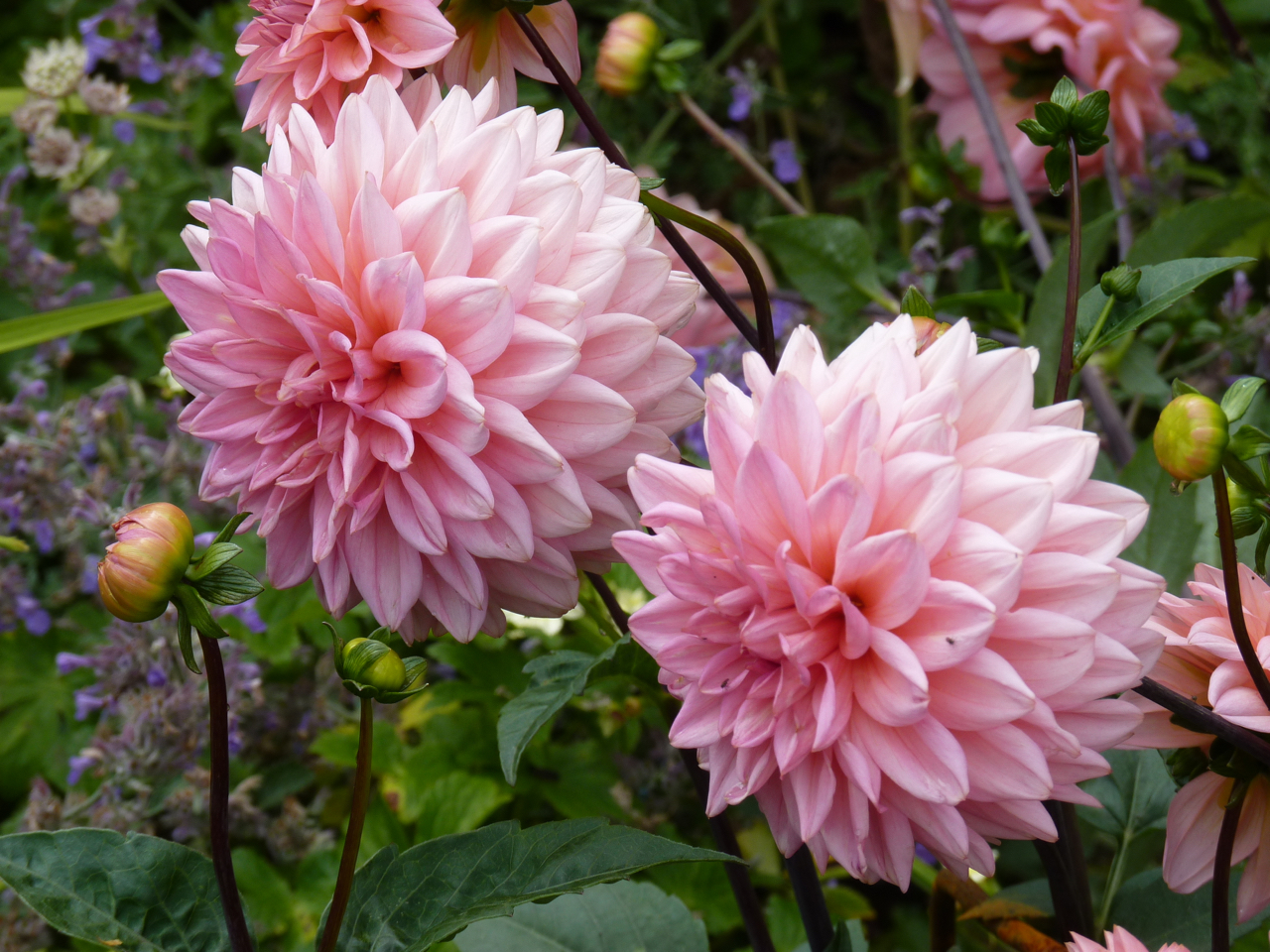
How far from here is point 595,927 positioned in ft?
1.97

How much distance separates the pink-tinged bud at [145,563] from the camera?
429 mm

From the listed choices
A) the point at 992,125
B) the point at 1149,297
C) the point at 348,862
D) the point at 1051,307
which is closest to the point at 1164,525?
the point at 1051,307

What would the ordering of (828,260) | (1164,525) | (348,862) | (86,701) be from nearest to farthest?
1. (348,862)
2. (1164,525)
3. (86,701)
4. (828,260)

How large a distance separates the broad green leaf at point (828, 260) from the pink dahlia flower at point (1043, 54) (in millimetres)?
210

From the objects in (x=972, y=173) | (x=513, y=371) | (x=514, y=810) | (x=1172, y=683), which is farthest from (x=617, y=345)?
(x=972, y=173)

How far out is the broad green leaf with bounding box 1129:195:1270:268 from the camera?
2.72 feet

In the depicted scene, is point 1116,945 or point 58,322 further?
point 58,322

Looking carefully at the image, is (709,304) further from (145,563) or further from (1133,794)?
(145,563)

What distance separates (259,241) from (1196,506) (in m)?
0.69

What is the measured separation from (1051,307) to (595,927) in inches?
22.0

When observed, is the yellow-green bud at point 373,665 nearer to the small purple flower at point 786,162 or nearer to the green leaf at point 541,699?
the green leaf at point 541,699

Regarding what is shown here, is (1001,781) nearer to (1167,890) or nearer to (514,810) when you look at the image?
(1167,890)

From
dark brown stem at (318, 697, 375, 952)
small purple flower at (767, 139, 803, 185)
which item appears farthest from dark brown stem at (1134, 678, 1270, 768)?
small purple flower at (767, 139, 803, 185)

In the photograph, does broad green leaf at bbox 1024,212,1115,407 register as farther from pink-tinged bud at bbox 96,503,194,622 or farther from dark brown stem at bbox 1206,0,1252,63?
pink-tinged bud at bbox 96,503,194,622
